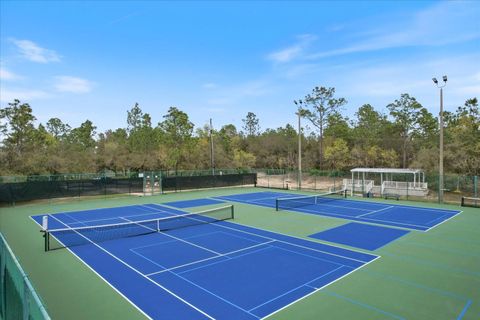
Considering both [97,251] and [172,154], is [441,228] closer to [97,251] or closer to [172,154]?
[97,251]

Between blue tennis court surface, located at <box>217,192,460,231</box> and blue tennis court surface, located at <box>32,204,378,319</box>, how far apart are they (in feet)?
22.1

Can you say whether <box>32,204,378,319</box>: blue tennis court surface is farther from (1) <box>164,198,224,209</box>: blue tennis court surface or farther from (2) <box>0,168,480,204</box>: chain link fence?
(2) <box>0,168,480,204</box>: chain link fence

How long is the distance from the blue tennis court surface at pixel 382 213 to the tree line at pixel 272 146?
1423cm

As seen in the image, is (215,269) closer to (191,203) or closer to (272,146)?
(191,203)

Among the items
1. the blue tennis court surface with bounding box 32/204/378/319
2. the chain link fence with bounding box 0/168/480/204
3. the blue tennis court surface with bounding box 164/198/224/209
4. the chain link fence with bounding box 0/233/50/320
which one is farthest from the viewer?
the chain link fence with bounding box 0/168/480/204

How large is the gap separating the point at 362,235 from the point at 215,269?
310 inches

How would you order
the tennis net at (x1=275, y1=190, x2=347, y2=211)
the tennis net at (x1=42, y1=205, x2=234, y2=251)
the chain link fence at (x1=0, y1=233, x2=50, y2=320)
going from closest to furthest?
1. the chain link fence at (x1=0, y1=233, x2=50, y2=320)
2. the tennis net at (x1=42, y1=205, x2=234, y2=251)
3. the tennis net at (x1=275, y1=190, x2=347, y2=211)

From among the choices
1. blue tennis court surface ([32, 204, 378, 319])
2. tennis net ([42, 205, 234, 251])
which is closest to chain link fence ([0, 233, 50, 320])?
blue tennis court surface ([32, 204, 378, 319])

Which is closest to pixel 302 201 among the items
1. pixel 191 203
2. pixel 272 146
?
pixel 191 203

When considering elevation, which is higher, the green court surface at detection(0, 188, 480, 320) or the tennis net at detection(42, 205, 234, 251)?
the tennis net at detection(42, 205, 234, 251)

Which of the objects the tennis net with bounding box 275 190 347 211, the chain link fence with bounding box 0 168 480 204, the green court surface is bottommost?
the green court surface

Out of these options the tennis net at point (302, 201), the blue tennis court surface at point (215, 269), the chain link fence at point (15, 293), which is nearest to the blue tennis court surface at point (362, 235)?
the blue tennis court surface at point (215, 269)

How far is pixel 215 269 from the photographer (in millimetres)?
10320

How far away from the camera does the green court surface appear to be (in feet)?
24.8
